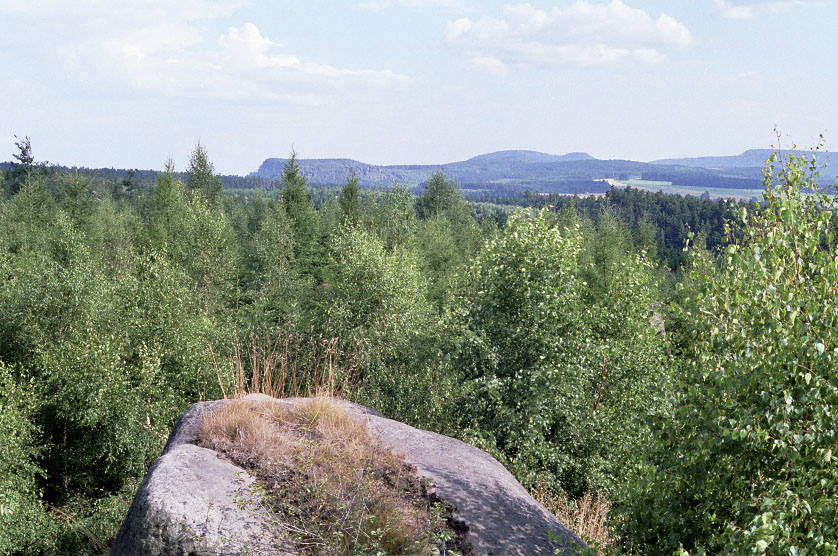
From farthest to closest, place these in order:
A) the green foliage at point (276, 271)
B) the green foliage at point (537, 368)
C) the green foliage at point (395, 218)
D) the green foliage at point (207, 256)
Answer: the green foliage at point (395, 218)
the green foliage at point (207, 256)
the green foliage at point (276, 271)
the green foliage at point (537, 368)

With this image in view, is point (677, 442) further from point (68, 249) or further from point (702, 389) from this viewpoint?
point (68, 249)

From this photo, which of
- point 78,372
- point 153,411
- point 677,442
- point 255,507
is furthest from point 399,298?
point 677,442

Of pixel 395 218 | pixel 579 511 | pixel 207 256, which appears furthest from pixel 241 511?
pixel 395 218

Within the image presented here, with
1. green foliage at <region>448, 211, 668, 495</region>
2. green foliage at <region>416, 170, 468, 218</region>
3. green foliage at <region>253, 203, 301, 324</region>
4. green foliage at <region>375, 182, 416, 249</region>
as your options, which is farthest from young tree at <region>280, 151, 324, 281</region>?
green foliage at <region>448, 211, 668, 495</region>

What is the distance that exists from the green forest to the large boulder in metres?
1.42

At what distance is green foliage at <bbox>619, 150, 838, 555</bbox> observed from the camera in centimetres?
560

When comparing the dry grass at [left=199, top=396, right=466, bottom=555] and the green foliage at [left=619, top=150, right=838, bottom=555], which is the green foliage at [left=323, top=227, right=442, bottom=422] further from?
the green foliage at [left=619, top=150, right=838, bottom=555]

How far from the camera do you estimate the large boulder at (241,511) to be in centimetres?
854

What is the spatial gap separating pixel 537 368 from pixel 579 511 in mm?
3730

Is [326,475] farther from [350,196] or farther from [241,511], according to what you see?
[350,196]

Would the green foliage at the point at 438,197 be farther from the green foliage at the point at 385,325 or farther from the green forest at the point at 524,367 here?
the green foliage at the point at 385,325

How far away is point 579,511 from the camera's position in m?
15.4

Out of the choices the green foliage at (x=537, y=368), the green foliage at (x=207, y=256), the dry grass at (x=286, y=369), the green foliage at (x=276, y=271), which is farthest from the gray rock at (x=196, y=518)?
the green foliage at (x=207, y=256)

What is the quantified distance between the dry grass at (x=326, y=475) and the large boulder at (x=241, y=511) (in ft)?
1.13
